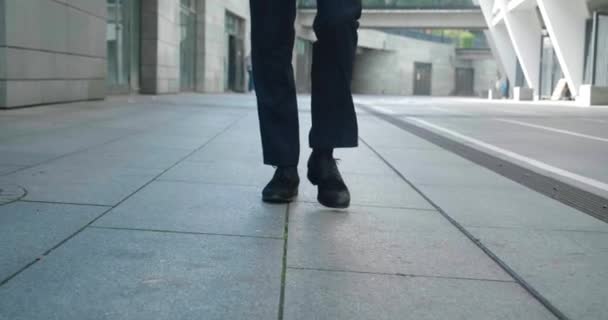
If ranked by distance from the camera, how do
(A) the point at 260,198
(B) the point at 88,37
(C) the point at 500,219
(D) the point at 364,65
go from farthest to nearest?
1. (D) the point at 364,65
2. (B) the point at 88,37
3. (A) the point at 260,198
4. (C) the point at 500,219

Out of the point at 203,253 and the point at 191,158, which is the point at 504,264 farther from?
Result: the point at 191,158

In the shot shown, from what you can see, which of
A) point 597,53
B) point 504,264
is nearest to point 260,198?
point 504,264

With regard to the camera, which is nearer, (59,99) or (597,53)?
(59,99)

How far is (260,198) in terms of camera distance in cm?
318

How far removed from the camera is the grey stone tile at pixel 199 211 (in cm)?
250

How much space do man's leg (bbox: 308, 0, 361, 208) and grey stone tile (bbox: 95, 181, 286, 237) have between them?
9.1 inches

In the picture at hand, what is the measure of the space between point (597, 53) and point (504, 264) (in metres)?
22.9

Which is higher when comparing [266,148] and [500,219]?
[266,148]

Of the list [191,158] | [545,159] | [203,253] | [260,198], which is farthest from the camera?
[545,159]

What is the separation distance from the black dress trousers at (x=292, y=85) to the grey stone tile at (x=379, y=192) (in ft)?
1.12

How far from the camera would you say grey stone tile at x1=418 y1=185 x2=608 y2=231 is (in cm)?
283

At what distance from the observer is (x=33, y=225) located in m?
2.41

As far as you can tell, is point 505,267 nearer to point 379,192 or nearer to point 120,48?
point 379,192

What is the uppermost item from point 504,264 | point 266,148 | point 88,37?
point 88,37
